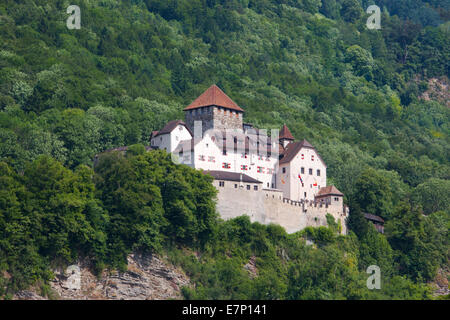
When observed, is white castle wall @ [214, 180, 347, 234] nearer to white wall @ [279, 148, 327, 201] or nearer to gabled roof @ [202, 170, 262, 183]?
gabled roof @ [202, 170, 262, 183]

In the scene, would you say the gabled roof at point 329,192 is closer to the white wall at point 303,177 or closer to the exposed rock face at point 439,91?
the white wall at point 303,177

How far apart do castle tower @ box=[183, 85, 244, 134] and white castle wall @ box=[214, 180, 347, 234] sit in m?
9.60

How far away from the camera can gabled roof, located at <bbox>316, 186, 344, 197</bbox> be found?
88.4 metres

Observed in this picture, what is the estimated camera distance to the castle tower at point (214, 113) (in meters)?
91.5

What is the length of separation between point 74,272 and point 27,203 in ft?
19.9

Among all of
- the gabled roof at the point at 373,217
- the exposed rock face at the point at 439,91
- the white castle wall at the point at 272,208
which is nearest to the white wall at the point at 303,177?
the white castle wall at the point at 272,208

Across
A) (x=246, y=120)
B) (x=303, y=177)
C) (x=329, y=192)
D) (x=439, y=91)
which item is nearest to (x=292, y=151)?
(x=303, y=177)

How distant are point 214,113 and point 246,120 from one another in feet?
79.1

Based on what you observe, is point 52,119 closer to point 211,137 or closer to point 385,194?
point 211,137

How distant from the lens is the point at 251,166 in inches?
3489

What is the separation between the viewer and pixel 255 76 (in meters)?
149

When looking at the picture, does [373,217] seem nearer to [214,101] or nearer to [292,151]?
[292,151]

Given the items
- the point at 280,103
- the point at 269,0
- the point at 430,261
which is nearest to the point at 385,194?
the point at 430,261

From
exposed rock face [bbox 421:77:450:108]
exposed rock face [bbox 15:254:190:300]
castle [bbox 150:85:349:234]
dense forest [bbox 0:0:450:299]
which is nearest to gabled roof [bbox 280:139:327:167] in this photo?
castle [bbox 150:85:349:234]
